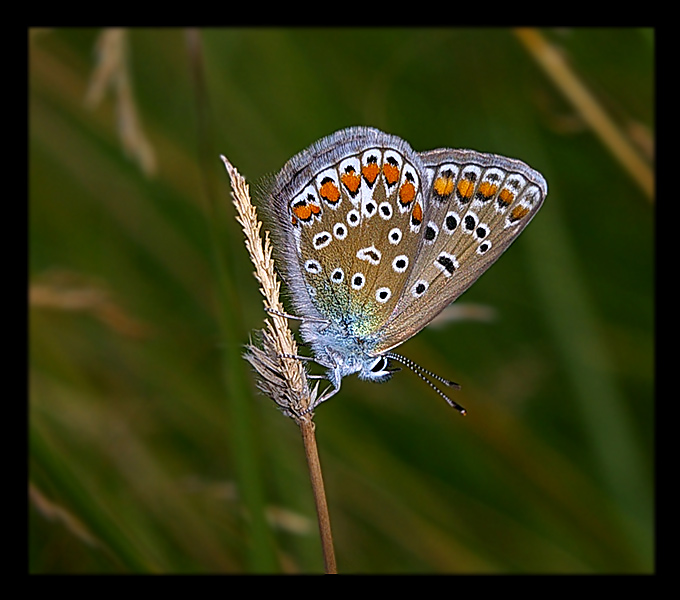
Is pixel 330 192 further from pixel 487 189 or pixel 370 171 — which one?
pixel 487 189

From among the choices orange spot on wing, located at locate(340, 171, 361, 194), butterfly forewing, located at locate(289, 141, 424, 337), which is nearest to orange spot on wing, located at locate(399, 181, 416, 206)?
butterfly forewing, located at locate(289, 141, 424, 337)

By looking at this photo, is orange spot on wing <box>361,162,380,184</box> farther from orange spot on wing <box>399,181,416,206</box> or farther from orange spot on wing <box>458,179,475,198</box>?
orange spot on wing <box>458,179,475,198</box>

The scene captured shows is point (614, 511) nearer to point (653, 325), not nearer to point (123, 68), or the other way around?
point (653, 325)

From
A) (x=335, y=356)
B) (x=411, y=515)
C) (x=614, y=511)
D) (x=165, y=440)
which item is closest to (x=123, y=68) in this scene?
(x=335, y=356)

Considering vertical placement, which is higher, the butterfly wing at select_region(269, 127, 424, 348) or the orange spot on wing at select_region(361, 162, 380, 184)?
the orange spot on wing at select_region(361, 162, 380, 184)

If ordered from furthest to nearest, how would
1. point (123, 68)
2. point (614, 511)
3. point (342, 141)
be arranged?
1. point (614, 511)
2. point (123, 68)
3. point (342, 141)

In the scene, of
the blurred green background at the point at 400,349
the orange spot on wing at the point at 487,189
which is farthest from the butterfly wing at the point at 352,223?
the blurred green background at the point at 400,349
